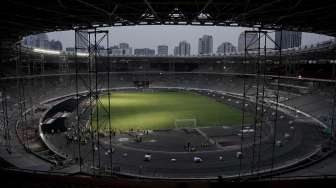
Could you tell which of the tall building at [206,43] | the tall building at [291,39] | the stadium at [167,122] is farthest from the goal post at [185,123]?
the tall building at [206,43]

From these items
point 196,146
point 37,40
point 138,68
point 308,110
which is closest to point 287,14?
point 196,146

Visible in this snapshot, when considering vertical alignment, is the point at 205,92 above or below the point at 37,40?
below

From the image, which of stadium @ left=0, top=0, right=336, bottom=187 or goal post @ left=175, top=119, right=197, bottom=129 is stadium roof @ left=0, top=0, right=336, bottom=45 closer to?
stadium @ left=0, top=0, right=336, bottom=187

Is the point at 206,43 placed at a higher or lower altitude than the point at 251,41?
higher

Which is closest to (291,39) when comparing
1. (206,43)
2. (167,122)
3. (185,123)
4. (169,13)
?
(185,123)

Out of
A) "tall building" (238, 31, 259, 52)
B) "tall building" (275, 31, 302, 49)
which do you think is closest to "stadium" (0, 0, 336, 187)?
"tall building" (238, 31, 259, 52)

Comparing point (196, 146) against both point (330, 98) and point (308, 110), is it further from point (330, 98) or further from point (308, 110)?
point (330, 98)

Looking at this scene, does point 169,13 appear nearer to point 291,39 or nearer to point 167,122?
point 167,122
